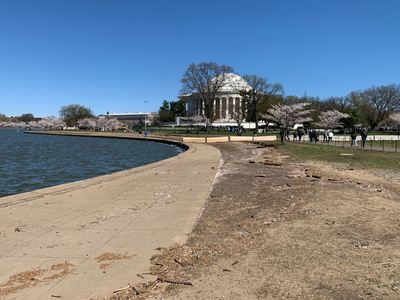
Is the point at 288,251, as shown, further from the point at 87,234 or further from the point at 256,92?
the point at 256,92

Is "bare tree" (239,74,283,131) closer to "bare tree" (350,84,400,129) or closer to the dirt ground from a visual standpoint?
"bare tree" (350,84,400,129)

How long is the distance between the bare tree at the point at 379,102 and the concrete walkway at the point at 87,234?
80097mm

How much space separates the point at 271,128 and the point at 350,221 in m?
91.7

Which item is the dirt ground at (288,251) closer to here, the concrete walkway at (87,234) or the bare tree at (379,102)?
the concrete walkway at (87,234)

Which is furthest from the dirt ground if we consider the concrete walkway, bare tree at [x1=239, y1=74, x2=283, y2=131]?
bare tree at [x1=239, y1=74, x2=283, y2=131]

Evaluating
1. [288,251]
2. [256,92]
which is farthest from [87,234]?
[256,92]

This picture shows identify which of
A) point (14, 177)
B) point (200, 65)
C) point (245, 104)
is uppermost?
point (200, 65)

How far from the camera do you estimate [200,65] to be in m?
67.8

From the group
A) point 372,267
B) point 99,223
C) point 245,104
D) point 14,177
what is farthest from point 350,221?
point 245,104

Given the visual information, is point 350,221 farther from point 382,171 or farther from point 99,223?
point 382,171

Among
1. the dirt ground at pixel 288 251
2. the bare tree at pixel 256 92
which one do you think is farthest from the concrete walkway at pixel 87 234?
the bare tree at pixel 256 92

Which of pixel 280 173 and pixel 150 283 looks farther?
pixel 280 173

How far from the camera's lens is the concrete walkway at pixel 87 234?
4.11 m

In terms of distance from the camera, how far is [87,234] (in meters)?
5.95
